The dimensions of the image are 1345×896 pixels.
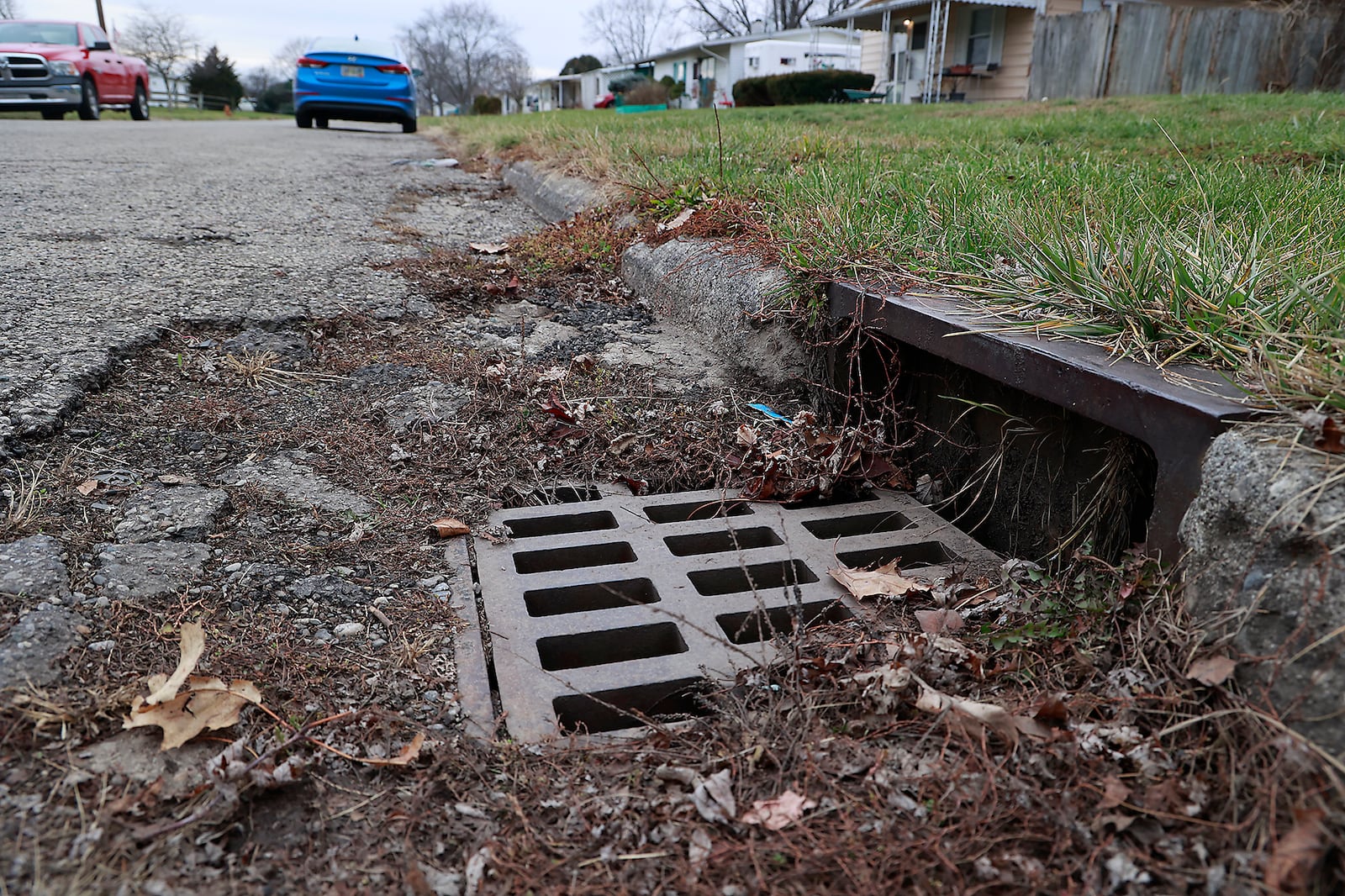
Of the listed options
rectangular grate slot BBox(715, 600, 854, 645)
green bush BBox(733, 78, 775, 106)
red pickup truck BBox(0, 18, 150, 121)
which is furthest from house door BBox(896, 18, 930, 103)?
rectangular grate slot BBox(715, 600, 854, 645)

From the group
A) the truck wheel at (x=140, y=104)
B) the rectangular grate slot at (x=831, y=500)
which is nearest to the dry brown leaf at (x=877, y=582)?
the rectangular grate slot at (x=831, y=500)

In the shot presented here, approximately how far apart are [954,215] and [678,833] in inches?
87.2

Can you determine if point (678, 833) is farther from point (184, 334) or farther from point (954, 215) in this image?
point (184, 334)

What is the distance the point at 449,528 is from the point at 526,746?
2.54 ft

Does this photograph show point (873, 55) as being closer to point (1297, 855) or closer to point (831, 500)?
point (831, 500)

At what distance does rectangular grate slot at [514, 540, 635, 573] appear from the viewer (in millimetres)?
2119

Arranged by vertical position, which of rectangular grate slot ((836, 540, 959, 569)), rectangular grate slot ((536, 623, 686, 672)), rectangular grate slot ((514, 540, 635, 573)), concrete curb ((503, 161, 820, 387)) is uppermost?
concrete curb ((503, 161, 820, 387))

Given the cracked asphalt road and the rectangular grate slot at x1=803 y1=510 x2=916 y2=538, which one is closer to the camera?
the rectangular grate slot at x1=803 y1=510 x2=916 y2=538

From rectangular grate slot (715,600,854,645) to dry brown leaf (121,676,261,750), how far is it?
0.89 m

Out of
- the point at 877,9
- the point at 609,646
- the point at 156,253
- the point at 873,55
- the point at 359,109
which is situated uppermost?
the point at 877,9

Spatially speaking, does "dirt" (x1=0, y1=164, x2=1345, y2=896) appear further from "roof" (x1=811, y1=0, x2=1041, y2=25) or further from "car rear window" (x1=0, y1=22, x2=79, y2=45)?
"roof" (x1=811, y1=0, x2=1041, y2=25)

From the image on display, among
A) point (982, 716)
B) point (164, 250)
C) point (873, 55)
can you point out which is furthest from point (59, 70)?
point (873, 55)

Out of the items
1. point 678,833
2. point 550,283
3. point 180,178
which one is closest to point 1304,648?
point 678,833

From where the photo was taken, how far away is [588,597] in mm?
2006
